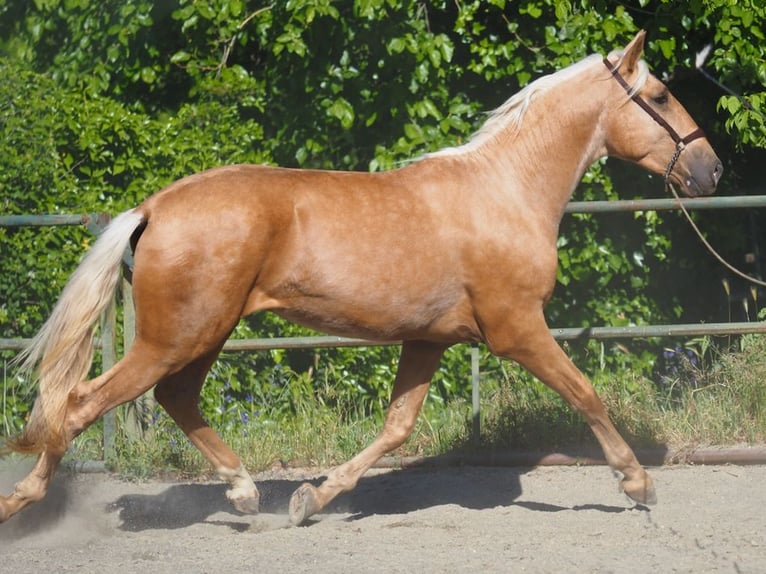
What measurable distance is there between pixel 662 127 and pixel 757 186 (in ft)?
10.1

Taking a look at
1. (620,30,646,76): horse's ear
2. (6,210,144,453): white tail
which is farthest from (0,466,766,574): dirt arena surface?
(620,30,646,76): horse's ear

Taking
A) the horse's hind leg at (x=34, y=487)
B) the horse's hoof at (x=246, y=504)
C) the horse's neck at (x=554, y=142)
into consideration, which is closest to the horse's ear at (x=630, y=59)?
the horse's neck at (x=554, y=142)

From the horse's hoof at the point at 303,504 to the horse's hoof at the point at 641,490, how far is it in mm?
1373

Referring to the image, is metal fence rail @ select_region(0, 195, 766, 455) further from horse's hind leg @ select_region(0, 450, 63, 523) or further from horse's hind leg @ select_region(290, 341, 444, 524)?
horse's hind leg @ select_region(0, 450, 63, 523)

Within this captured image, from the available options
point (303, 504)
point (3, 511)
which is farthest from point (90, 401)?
point (303, 504)

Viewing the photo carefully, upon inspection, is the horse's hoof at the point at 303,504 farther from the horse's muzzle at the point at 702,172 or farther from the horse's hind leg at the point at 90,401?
the horse's muzzle at the point at 702,172

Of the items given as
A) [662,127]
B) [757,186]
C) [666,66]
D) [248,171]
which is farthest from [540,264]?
[757,186]

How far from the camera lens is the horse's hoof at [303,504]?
4789mm

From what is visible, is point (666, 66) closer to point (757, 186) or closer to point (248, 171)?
point (757, 186)

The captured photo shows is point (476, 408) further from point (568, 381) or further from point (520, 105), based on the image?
point (520, 105)

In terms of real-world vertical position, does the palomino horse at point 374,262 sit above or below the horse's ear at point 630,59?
below

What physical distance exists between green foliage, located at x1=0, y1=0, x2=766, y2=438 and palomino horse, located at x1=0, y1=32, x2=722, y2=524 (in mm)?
1538

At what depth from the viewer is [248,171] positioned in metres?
4.64

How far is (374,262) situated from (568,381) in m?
0.99
